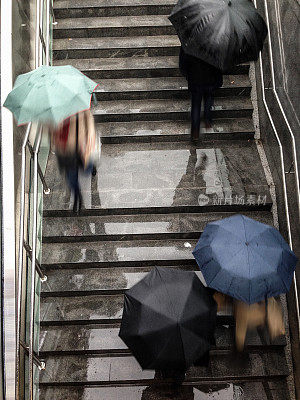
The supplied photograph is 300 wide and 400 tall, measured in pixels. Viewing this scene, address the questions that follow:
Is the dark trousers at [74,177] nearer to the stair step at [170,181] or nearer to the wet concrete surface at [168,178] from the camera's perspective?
the stair step at [170,181]

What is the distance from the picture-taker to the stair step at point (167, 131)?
22.6 feet

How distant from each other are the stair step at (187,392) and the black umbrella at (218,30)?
410 centimetres

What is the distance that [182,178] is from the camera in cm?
650

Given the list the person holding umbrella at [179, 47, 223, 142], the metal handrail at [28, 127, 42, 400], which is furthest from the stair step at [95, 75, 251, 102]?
the metal handrail at [28, 127, 42, 400]

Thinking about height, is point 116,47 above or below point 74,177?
above

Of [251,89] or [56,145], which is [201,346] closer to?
[56,145]

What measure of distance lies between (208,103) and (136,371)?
4.14 m

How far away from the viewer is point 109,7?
763 centimetres

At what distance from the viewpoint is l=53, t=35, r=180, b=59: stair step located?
741cm

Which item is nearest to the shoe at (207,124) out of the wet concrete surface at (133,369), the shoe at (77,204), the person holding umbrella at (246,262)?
the shoe at (77,204)

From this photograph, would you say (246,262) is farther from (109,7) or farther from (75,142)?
(109,7)

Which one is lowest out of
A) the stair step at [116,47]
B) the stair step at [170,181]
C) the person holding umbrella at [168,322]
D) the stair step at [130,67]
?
the person holding umbrella at [168,322]

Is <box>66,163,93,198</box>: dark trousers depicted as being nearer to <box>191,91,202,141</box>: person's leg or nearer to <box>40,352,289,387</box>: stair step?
<box>191,91,202,141</box>: person's leg

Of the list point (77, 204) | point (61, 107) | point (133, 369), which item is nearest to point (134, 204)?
point (77, 204)
